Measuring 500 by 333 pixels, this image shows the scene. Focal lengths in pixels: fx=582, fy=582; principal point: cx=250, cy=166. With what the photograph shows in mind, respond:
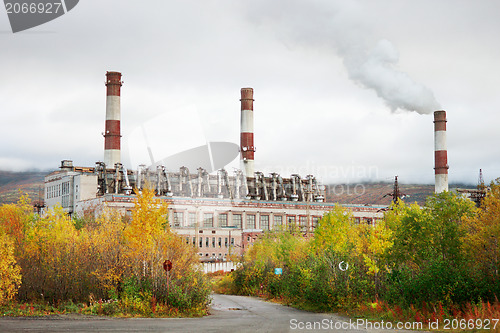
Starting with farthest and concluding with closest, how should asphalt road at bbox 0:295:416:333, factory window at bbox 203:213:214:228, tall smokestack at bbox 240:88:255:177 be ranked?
factory window at bbox 203:213:214:228
tall smokestack at bbox 240:88:255:177
asphalt road at bbox 0:295:416:333

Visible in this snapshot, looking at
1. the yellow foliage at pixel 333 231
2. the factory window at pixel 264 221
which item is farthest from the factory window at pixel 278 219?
the yellow foliage at pixel 333 231

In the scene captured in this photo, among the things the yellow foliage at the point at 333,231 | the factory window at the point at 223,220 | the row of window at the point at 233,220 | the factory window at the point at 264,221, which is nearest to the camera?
the yellow foliage at the point at 333,231

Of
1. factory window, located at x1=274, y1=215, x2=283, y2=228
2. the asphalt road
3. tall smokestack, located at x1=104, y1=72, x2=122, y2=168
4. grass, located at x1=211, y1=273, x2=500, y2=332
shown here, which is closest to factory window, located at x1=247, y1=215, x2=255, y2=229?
factory window, located at x1=274, y1=215, x2=283, y2=228

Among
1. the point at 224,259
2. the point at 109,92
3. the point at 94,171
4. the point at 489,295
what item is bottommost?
the point at 224,259

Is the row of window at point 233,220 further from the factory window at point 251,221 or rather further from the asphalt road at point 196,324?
the asphalt road at point 196,324

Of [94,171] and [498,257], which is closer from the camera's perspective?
[498,257]

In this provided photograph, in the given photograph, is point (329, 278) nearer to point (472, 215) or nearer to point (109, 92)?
point (472, 215)

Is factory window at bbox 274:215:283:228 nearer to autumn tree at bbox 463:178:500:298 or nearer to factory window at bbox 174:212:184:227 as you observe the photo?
factory window at bbox 174:212:184:227

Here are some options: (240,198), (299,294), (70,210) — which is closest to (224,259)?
(240,198)

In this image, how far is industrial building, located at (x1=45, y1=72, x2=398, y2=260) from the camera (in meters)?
69.9

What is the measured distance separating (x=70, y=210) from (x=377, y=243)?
2127 inches

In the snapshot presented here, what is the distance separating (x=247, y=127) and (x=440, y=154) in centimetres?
2439

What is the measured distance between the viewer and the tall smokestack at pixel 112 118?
2712 inches

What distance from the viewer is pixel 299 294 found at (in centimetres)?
3197
